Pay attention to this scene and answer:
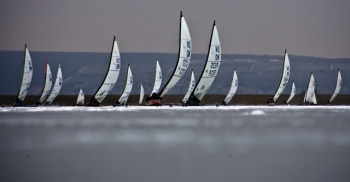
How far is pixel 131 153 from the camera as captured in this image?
16484mm

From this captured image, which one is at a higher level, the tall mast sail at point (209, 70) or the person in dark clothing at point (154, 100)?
the tall mast sail at point (209, 70)

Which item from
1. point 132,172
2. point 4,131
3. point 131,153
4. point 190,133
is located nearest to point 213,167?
point 132,172

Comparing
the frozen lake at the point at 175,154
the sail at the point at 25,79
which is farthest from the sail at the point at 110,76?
the frozen lake at the point at 175,154

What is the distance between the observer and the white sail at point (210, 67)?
57062mm

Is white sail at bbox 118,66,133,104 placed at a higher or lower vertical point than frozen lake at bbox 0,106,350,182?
lower

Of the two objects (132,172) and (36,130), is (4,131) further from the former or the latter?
(132,172)

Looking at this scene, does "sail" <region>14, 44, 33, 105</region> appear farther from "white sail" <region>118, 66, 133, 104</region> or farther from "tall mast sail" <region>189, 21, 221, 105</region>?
"tall mast sail" <region>189, 21, 221, 105</region>

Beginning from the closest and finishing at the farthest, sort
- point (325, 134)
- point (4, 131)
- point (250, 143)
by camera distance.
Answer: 1. point (250, 143)
2. point (325, 134)
3. point (4, 131)

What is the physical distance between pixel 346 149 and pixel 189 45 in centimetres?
3703

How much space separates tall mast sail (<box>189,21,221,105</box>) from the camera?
5706cm

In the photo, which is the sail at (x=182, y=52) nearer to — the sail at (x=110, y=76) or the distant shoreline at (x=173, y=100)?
the sail at (x=110, y=76)

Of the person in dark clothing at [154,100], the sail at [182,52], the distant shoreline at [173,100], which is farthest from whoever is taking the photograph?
the distant shoreline at [173,100]

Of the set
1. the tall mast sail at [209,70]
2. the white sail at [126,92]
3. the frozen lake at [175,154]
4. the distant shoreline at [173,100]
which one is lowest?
the distant shoreline at [173,100]

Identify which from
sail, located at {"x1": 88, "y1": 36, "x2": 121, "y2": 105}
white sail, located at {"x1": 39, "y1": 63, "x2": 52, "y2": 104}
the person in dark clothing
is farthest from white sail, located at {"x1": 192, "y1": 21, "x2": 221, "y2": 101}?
white sail, located at {"x1": 39, "y1": 63, "x2": 52, "y2": 104}
